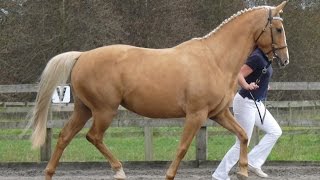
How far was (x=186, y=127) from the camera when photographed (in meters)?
6.12

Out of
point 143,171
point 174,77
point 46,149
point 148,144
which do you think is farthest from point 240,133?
point 46,149

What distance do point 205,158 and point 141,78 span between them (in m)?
2.82

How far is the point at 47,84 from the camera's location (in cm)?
678

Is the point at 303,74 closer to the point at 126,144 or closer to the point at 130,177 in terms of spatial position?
the point at 126,144

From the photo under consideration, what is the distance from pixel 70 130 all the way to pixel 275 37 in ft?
8.23

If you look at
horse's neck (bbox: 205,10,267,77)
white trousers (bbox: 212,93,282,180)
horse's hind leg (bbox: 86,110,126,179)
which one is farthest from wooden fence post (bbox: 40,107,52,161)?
horse's neck (bbox: 205,10,267,77)

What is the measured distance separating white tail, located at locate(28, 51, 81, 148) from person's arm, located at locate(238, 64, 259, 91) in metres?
1.88

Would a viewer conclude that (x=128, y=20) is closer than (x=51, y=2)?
No

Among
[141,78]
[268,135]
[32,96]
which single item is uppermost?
[141,78]

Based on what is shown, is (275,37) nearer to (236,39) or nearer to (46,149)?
(236,39)

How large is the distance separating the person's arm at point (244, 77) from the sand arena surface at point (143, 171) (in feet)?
4.55

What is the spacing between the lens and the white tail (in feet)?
22.1

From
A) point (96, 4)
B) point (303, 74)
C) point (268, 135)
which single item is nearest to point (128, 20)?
point (96, 4)

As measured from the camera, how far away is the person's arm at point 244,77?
6.70 metres
